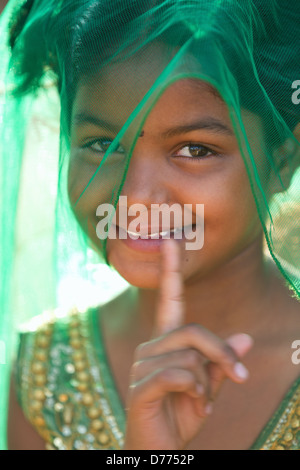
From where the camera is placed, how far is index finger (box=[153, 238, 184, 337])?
94cm

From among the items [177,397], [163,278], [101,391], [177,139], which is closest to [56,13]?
[177,139]

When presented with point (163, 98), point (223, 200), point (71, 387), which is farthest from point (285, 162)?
point (71, 387)

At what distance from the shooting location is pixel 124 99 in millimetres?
993

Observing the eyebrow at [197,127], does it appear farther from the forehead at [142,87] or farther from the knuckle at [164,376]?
the knuckle at [164,376]

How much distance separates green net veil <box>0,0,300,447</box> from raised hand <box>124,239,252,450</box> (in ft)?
0.66

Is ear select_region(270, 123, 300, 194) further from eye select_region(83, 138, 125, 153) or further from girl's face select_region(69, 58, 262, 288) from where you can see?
eye select_region(83, 138, 125, 153)

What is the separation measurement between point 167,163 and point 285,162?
0.21 metres

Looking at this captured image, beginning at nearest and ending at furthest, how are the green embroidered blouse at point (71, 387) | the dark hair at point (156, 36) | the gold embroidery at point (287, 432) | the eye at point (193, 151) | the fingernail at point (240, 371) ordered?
the fingernail at point (240, 371), the dark hair at point (156, 36), the eye at point (193, 151), the gold embroidery at point (287, 432), the green embroidered blouse at point (71, 387)

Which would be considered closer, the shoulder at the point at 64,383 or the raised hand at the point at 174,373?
the raised hand at the point at 174,373

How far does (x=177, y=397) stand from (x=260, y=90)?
0.51 meters

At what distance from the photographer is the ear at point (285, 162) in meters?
1.06

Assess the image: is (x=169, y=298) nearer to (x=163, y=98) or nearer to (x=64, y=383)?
(x=163, y=98)

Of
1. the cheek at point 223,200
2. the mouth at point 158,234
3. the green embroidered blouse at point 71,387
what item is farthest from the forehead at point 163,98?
the green embroidered blouse at point 71,387

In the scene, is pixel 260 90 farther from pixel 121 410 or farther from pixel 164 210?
pixel 121 410
